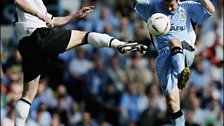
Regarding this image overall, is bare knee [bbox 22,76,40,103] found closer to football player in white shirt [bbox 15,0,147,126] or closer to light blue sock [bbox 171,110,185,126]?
football player in white shirt [bbox 15,0,147,126]

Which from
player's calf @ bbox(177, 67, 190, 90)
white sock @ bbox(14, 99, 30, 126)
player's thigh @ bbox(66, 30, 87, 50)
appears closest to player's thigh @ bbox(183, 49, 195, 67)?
player's calf @ bbox(177, 67, 190, 90)

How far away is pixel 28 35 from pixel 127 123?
284 inches

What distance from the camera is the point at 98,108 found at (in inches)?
833

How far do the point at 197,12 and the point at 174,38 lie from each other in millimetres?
597

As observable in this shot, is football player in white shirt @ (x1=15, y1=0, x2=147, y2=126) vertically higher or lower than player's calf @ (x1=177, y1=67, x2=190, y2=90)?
higher

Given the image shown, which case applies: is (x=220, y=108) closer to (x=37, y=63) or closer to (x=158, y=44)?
(x=158, y=44)

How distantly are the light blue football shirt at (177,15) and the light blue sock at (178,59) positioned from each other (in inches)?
13.3

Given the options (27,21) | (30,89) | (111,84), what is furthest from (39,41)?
(111,84)

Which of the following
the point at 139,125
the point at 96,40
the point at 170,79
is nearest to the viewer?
the point at 96,40

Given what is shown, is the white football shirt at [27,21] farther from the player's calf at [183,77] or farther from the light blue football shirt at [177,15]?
the player's calf at [183,77]

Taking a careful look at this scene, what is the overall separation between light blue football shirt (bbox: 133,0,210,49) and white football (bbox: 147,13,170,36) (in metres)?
0.59

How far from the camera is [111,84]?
2127 centimetres

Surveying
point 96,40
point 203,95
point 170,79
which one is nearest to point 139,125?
point 203,95

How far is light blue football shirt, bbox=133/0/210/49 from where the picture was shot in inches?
589
